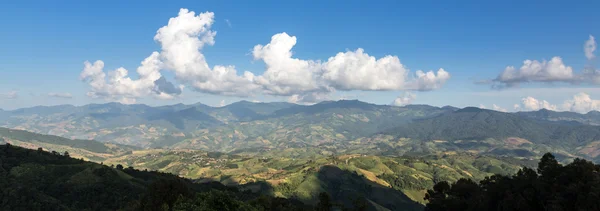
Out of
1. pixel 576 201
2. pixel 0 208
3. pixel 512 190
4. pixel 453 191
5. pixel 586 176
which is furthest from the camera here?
pixel 0 208

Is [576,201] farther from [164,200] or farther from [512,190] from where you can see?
[164,200]

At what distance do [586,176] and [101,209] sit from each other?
713ft

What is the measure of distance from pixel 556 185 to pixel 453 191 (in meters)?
38.2

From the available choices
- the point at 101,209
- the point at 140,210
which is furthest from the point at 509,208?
the point at 101,209

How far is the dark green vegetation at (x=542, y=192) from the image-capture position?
247 feet

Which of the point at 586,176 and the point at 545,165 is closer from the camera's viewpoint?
the point at 586,176

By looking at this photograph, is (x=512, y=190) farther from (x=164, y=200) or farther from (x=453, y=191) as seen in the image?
(x=164, y=200)

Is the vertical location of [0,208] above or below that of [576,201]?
below

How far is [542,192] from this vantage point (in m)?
84.6

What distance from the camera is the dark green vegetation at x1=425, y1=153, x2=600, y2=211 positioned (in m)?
75.4

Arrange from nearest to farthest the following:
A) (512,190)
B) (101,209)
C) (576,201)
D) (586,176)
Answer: (576,201) → (586,176) → (512,190) → (101,209)

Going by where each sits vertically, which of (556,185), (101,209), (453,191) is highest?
(556,185)

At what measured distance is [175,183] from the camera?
9450 cm

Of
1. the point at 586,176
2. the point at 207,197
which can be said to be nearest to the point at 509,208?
the point at 586,176
